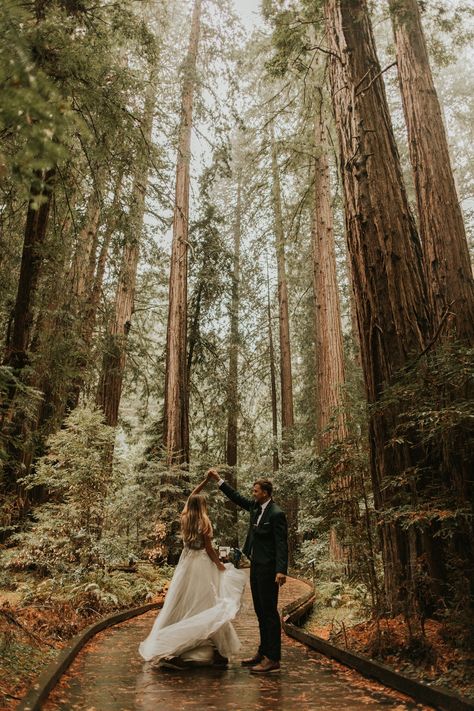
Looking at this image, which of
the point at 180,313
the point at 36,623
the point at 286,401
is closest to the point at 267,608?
the point at 36,623

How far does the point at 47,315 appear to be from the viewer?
26.5ft

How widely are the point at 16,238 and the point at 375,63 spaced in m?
6.20

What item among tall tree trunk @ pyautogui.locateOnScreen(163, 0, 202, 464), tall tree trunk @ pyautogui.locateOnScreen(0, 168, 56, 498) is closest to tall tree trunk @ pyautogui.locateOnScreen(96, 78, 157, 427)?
tall tree trunk @ pyautogui.locateOnScreen(163, 0, 202, 464)

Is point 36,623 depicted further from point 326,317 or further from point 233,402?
point 233,402

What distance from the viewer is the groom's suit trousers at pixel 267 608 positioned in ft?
16.1

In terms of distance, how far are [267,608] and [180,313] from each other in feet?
33.2

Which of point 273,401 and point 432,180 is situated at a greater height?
point 273,401

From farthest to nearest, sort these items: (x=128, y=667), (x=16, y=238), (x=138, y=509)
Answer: (x=138, y=509) → (x=16, y=238) → (x=128, y=667)

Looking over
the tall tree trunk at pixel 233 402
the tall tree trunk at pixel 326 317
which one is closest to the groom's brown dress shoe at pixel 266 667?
the tall tree trunk at pixel 326 317

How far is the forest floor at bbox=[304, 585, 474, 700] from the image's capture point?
3.72 meters

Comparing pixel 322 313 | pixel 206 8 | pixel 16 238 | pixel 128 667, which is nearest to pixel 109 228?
pixel 16 238

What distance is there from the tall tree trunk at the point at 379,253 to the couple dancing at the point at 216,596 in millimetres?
1175

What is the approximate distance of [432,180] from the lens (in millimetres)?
7773

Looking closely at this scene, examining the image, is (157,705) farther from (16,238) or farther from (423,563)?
(16,238)
